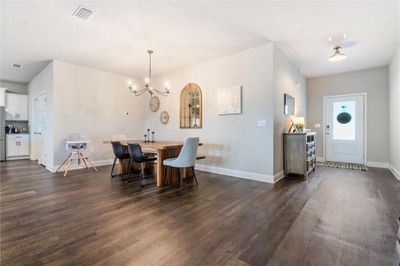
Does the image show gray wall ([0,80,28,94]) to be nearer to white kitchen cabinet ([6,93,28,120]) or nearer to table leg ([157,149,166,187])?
white kitchen cabinet ([6,93,28,120])

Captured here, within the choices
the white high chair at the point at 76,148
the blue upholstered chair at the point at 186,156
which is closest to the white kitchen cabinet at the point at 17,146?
the white high chair at the point at 76,148

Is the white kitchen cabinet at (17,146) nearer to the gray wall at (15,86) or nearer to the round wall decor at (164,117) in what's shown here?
the gray wall at (15,86)

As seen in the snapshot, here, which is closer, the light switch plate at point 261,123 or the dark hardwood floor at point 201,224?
the dark hardwood floor at point 201,224

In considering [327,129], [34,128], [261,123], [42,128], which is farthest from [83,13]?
[327,129]

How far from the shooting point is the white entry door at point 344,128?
5.32 metres

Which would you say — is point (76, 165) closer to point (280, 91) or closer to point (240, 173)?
point (240, 173)

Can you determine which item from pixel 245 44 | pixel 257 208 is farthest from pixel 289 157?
pixel 245 44

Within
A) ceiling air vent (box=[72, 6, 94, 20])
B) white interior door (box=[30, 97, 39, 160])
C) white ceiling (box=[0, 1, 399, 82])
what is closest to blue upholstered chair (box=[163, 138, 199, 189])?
white ceiling (box=[0, 1, 399, 82])

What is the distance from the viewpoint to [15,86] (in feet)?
21.8

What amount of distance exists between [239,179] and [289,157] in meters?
1.21

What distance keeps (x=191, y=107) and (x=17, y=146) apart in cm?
626

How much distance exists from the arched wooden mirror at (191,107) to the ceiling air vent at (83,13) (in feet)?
8.73

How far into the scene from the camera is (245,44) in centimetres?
364

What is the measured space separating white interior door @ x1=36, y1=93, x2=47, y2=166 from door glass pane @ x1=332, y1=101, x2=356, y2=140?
8390mm
